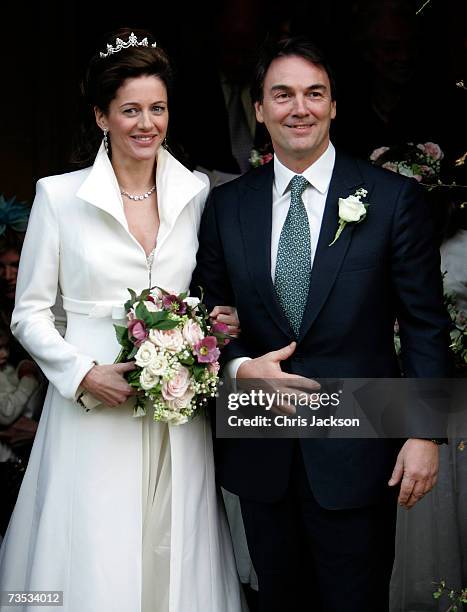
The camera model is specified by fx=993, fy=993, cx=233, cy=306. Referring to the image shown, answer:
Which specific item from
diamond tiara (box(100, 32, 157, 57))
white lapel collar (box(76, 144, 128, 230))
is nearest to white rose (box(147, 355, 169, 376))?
white lapel collar (box(76, 144, 128, 230))

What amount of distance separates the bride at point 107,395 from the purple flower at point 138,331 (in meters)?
0.20

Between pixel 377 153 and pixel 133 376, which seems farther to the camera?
pixel 377 153

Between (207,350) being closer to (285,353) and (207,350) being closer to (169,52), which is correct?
(285,353)

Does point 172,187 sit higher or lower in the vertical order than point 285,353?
higher

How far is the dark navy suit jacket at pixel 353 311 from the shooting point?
9.89 feet

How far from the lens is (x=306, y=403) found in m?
3.09

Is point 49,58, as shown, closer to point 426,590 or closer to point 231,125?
point 231,125

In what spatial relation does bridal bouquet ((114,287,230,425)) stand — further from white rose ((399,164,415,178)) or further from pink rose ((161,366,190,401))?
white rose ((399,164,415,178))

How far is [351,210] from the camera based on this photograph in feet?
9.85

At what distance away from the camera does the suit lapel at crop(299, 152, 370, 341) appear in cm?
Result: 303

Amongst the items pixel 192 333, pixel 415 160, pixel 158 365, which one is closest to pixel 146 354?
pixel 158 365

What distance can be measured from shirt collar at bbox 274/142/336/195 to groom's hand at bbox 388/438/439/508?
0.85 m

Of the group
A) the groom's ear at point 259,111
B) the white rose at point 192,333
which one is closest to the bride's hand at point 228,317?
the white rose at point 192,333

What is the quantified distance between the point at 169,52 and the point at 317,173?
239 centimetres
